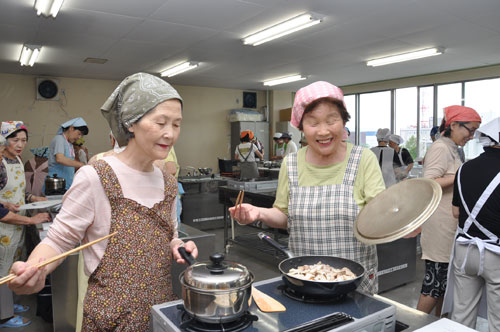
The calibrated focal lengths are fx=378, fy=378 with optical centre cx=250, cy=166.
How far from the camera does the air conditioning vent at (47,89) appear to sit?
8109mm

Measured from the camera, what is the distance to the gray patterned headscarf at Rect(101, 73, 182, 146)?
1.18 m

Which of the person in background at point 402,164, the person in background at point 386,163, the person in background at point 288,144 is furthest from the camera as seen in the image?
the person in background at point 288,144

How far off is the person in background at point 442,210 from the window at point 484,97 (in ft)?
17.4

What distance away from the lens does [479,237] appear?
210 cm

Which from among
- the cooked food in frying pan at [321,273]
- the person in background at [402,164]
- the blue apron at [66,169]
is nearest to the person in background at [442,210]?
the cooked food in frying pan at [321,273]

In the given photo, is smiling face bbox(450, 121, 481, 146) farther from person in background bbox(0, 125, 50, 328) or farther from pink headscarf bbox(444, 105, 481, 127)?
person in background bbox(0, 125, 50, 328)

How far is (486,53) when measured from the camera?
636 centimetres

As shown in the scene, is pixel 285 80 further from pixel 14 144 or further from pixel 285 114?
pixel 14 144

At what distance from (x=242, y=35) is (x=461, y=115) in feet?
10.9

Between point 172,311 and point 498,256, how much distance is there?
182cm

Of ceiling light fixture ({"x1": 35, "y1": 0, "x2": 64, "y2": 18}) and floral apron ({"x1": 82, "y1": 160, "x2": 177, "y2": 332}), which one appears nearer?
floral apron ({"x1": 82, "y1": 160, "x2": 177, "y2": 332})

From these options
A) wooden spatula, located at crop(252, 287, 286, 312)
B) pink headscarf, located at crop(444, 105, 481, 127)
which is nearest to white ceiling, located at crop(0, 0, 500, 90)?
pink headscarf, located at crop(444, 105, 481, 127)

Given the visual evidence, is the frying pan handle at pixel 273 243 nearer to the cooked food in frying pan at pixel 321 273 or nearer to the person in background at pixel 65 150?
the cooked food in frying pan at pixel 321 273

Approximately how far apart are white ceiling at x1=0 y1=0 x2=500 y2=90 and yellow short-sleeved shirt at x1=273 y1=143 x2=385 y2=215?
2992mm
